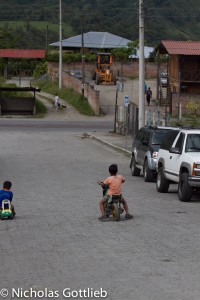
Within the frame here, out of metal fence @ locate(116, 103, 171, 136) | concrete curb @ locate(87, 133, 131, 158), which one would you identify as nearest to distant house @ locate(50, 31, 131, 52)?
metal fence @ locate(116, 103, 171, 136)

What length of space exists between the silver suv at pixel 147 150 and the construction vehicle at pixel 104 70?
62.3 meters

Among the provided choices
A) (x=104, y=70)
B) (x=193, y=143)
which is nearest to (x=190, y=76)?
(x=104, y=70)

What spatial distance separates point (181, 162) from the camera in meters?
20.2

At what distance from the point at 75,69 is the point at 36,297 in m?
93.0

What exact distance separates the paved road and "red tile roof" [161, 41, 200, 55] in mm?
41782

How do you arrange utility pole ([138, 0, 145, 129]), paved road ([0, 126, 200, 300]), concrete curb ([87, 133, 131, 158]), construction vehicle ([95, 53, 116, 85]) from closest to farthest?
paved road ([0, 126, 200, 300]), utility pole ([138, 0, 145, 129]), concrete curb ([87, 133, 131, 158]), construction vehicle ([95, 53, 116, 85])

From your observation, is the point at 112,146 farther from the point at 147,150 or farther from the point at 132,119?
the point at 147,150

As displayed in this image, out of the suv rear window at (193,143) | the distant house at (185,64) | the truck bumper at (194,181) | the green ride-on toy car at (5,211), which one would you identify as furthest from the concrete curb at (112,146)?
the green ride-on toy car at (5,211)

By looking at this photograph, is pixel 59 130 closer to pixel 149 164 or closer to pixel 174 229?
pixel 149 164

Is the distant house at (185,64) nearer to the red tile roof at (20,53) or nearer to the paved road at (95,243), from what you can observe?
the red tile roof at (20,53)

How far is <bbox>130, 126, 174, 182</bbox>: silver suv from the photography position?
83.3 feet

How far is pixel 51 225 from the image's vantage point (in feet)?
49.8

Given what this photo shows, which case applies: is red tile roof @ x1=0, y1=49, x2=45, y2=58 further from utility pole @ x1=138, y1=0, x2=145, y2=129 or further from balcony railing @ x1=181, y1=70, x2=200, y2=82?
utility pole @ x1=138, y1=0, x2=145, y2=129

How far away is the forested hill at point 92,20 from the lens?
484 ft
